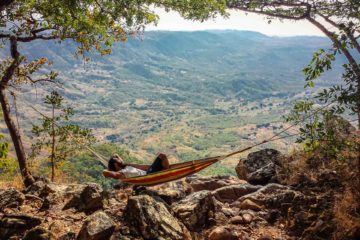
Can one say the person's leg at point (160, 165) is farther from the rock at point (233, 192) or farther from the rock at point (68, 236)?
the rock at point (68, 236)

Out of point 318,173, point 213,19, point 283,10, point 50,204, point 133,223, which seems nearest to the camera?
point 133,223

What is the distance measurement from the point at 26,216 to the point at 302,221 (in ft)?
13.9

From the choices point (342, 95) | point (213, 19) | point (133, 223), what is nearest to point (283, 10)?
point (213, 19)

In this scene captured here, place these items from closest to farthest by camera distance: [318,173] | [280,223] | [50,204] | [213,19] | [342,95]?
[342,95], [280,223], [50,204], [318,173], [213,19]

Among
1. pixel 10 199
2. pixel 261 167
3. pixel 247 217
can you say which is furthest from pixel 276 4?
pixel 10 199

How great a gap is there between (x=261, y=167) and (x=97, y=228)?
16.5 feet

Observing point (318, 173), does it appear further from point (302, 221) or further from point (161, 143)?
point (161, 143)

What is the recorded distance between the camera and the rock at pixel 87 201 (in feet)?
19.0

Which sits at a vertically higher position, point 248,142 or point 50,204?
point 50,204

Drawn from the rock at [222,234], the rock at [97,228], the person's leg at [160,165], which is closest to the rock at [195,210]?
the rock at [222,234]

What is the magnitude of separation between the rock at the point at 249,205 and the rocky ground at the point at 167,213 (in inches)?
0.5

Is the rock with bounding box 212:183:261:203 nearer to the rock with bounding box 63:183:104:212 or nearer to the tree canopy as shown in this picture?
the rock with bounding box 63:183:104:212

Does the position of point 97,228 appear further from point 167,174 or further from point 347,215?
point 347,215

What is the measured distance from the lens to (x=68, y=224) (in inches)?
210
